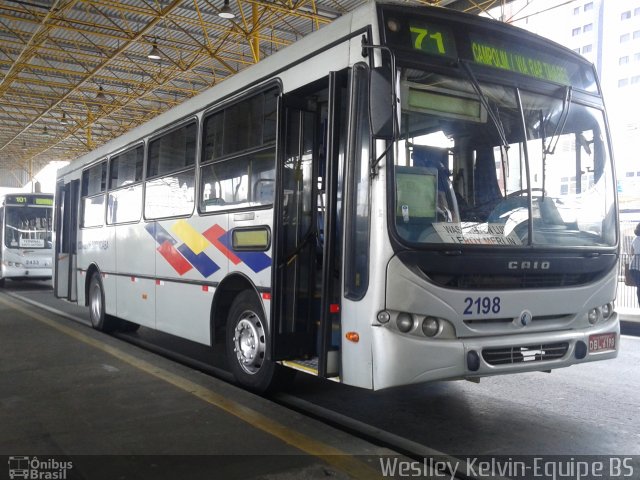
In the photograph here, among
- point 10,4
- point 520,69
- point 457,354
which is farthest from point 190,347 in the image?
point 10,4

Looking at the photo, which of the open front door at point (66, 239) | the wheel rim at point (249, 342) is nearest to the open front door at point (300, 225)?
→ the wheel rim at point (249, 342)

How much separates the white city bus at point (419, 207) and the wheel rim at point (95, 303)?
4468mm

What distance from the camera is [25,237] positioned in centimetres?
1861

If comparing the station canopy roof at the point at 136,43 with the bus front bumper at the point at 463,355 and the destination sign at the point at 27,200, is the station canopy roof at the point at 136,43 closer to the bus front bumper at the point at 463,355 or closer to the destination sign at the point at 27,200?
the destination sign at the point at 27,200

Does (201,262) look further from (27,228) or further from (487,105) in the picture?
(27,228)

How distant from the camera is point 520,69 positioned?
4762mm

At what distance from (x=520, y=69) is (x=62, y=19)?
52.2 ft

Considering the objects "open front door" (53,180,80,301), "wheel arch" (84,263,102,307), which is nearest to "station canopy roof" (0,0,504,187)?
"open front door" (53,180,80,301)

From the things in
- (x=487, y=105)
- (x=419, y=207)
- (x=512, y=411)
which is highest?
(x=487, y=105)

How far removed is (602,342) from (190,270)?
13.6 feet

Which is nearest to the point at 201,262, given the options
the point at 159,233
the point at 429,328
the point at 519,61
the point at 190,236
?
the point at 190,236

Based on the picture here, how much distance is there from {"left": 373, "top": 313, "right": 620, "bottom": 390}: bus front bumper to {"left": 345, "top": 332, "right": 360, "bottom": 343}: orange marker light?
0.62 ft

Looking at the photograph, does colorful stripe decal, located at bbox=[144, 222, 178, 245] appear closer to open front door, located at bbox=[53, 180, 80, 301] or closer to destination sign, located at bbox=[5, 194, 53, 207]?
open front door, located at bbox=[53, 180, 80, 301]

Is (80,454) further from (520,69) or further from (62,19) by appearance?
(62,19)
